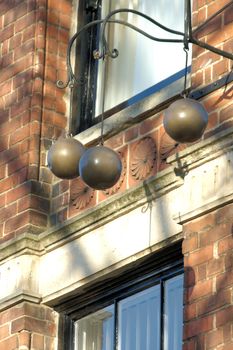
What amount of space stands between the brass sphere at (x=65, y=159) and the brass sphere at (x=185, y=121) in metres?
0.66

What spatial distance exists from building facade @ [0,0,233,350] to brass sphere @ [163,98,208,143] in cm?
95

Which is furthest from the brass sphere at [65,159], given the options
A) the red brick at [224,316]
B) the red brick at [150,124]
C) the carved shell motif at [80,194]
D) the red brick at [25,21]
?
the red brick at [25,21]

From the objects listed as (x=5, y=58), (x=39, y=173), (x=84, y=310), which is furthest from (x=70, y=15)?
(x=84, y=310)

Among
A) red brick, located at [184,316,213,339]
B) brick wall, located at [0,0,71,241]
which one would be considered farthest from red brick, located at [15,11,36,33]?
red brick, located at [184,316,213,339]

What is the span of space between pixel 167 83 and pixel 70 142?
6.07 ft

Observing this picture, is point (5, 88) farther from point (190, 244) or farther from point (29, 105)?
point (190, 244)

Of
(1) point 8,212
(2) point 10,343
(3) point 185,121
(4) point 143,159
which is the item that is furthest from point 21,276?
(3) point 185,121

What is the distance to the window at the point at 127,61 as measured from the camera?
34.7ft

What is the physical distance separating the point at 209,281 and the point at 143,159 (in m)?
1.29

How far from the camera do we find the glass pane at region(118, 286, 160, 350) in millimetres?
9773

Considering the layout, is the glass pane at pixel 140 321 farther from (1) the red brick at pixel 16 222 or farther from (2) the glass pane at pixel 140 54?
(2) the glass pane at pixel 140 54

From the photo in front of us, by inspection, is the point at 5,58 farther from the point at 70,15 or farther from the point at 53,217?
the point at 53,217

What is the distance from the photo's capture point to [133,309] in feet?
32.8

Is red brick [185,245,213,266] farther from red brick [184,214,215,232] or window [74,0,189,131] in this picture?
window [74,0,189,131]
